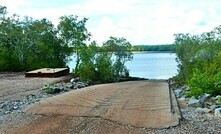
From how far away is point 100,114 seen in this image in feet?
22.6

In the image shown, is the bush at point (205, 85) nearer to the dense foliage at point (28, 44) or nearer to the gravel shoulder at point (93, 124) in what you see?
the gravel shoulder at point (93, 124)

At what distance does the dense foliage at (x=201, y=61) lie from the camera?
9422 mm

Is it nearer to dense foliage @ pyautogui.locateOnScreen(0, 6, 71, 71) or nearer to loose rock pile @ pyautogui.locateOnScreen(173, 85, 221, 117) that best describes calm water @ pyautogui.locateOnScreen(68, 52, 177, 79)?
dense foliage @ pyautogui.locateOnScreen(0, 6, 71, 71)

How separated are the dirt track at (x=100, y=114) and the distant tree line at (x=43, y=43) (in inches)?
415

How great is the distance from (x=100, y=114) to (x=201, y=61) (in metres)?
7.04

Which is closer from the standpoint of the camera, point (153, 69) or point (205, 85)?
point (205, 85)

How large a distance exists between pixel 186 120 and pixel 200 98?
7.20ft

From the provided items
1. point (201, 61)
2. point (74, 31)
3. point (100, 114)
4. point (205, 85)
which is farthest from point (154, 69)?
point (100, 114)

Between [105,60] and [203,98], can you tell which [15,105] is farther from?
[105,60]

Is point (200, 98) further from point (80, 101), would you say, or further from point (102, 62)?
point (102, 62)

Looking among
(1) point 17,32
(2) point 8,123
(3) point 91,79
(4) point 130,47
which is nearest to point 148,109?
(2) point 8,123

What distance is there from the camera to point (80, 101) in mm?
8438

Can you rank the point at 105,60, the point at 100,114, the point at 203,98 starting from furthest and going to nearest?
the point at 105,60, the point at 203,98, the point at 100,114

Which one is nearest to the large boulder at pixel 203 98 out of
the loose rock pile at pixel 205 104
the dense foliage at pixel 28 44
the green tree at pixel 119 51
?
the loose rock pile at pixel 205 104
